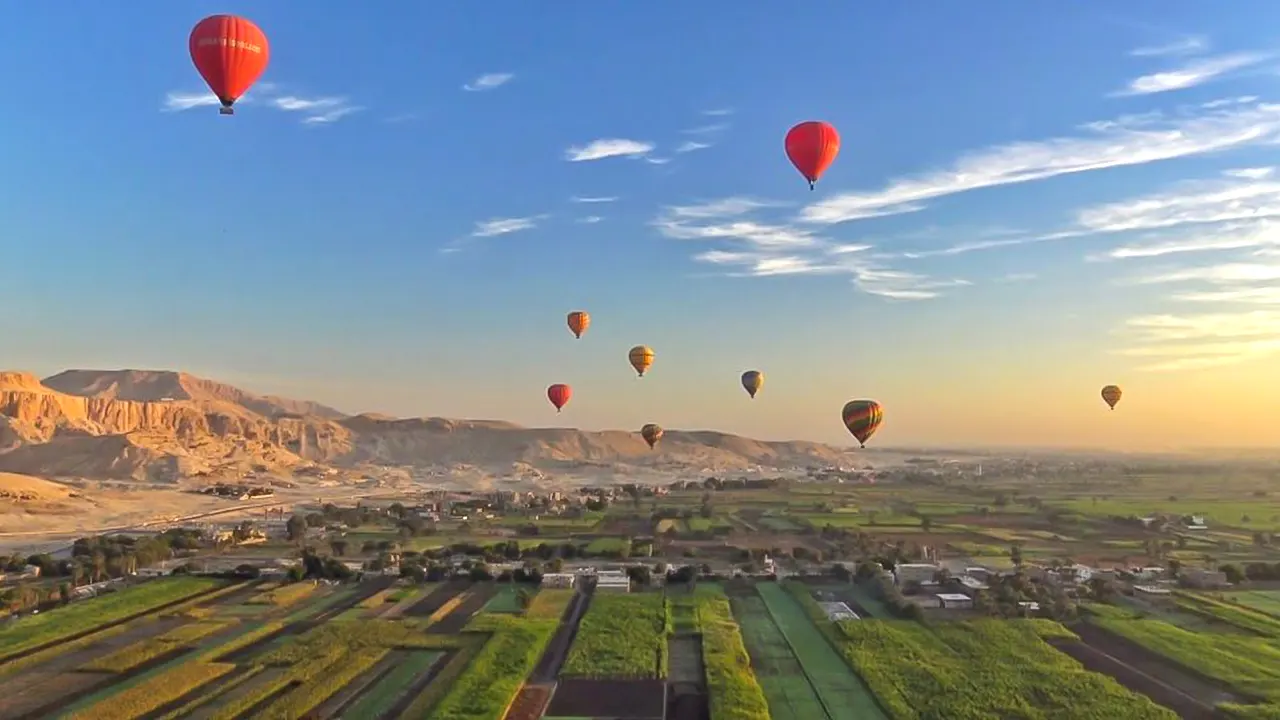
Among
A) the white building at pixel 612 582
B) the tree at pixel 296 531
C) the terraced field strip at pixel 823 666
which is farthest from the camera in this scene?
the tree at pixel 296 531

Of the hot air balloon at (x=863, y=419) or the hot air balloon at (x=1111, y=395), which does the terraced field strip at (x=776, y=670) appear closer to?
the hot air balloon at (x=863, y=419)

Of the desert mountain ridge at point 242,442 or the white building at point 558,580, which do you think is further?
the desert mountain ridge at point 242,442

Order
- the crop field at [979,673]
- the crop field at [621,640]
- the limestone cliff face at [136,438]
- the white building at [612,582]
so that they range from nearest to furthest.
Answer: the crop field at [979,673]
the crop field at [621,640]
the white building at [612,582]
the limestone cliff face at [136,438]

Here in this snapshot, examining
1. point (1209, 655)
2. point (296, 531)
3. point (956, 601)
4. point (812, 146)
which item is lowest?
point (1209, 655)

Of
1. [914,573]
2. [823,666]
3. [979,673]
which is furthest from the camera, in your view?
[914,573]

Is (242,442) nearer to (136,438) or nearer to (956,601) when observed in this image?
(136,438)

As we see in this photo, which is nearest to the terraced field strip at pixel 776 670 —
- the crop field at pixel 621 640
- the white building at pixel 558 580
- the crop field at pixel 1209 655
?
the crop field at pixel 621 640

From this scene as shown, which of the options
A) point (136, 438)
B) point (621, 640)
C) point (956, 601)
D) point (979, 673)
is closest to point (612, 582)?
point (621, 640)

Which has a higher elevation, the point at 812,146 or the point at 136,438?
the point at 812,146
